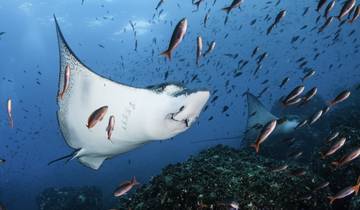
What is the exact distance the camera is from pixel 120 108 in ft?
12.9

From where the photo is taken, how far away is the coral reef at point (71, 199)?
12784 mm

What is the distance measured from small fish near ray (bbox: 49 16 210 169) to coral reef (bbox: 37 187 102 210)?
30.4 ft

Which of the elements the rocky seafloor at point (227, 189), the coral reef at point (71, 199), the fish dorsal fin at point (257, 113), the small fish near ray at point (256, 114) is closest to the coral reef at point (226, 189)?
the rocky seafloor at point (227, 189)

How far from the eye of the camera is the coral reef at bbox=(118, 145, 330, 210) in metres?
3.39

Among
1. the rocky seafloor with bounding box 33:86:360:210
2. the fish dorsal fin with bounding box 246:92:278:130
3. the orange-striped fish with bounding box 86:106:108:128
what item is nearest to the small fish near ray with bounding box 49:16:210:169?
the orange-striped fish with bounding box 86:106:108:128

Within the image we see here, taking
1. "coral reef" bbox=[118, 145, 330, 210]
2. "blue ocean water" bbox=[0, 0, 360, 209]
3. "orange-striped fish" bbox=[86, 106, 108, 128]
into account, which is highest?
"blue ocean water" bbox=[0, 0, 360, 209]

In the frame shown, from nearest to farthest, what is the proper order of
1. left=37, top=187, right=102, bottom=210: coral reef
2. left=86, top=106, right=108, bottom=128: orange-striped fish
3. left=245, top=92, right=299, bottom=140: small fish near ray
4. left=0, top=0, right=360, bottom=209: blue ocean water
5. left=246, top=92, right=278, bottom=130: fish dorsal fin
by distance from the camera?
1. left=86, top=106, right=108, bottom=128: orange-striped fish
2. left=245, top=92, right=299, bottom=140: small fish near ray
3. left=246, top=92, right=278, bottom=130: fish dorsal fin
4. left=37, top=187, right=102, bottom=210: coral reef
5. left=0, top=0, right=360, bottom=209: blue ocean water

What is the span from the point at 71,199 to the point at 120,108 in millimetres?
11064

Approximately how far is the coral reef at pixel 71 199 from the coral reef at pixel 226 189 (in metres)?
9.69

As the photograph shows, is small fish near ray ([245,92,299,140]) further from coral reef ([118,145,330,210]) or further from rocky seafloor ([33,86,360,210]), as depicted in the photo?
coral reef ([118,145,330,210])

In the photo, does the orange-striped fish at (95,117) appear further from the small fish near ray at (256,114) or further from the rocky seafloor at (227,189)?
the small fish near ray at (256,114)

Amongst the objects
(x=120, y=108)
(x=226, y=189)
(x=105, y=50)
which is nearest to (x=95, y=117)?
(x=120, y=108)

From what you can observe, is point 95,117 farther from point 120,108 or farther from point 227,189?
point 227,189

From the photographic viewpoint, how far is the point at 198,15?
4338cm
